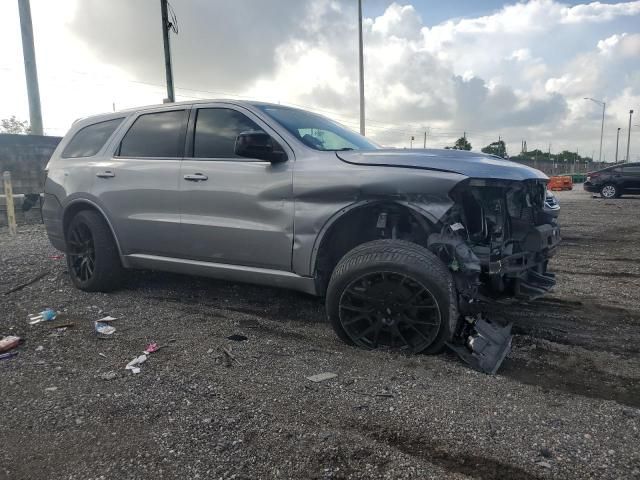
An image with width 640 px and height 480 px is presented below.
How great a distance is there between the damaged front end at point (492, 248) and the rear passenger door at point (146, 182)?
2.39 metres

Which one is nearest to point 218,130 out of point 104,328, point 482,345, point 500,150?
point 104,328

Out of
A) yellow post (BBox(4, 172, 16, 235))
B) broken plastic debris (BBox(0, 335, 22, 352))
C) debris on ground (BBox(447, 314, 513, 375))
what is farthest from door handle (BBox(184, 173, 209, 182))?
yellow post (BBox(4, 172, 16, 235))

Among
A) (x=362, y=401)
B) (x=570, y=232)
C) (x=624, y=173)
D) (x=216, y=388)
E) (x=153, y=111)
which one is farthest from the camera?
(x=624, y=173)

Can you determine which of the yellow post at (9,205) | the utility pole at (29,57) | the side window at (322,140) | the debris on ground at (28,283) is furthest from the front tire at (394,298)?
the utility pole at (29,57)

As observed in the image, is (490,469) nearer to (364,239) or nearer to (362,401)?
(362,401)

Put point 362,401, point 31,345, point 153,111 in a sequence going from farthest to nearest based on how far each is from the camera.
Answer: point 153,111 → point 31,345 → point 362,401

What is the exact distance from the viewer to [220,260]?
160 inches

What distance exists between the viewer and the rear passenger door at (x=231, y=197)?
3693mm

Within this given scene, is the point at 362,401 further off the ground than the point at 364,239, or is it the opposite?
the point at 364,239

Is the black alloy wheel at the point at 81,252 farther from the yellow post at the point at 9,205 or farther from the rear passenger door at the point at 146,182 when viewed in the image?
the yellow post at the point at 9,205

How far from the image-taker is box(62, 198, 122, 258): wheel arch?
4.76 m

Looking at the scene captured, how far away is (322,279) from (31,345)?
224 cm

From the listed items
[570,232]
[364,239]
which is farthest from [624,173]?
[364,239]

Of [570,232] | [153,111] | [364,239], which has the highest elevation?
[153,111]
